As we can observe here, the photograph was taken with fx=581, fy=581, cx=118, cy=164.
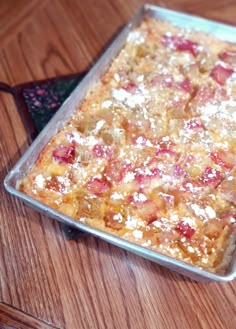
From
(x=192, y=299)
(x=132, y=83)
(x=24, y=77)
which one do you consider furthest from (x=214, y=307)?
(x=24, y=77)

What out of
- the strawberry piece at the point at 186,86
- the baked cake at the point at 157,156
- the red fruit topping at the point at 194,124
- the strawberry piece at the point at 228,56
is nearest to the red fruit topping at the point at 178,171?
the baked cake at the point at 157,156

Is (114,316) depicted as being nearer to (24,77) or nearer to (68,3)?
(24,77)

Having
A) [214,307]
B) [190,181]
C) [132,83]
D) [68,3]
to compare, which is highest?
[68,3]

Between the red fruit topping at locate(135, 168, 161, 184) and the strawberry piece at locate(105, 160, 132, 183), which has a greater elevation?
the strawberry piece at locate(105, 160, 132, 183)

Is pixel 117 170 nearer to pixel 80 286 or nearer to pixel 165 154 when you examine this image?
pixel 165 154

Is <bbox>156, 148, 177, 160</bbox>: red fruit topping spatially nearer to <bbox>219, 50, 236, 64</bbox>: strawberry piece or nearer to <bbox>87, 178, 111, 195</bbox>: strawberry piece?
<bbox>87, 178, 111, 195</bbox>: strawberry piece

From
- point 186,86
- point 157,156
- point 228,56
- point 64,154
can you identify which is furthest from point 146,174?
point 228,56

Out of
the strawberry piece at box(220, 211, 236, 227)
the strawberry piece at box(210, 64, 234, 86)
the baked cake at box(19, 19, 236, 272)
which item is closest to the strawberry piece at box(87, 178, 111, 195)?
the baked cake at box(19, 19, 236, 272)
